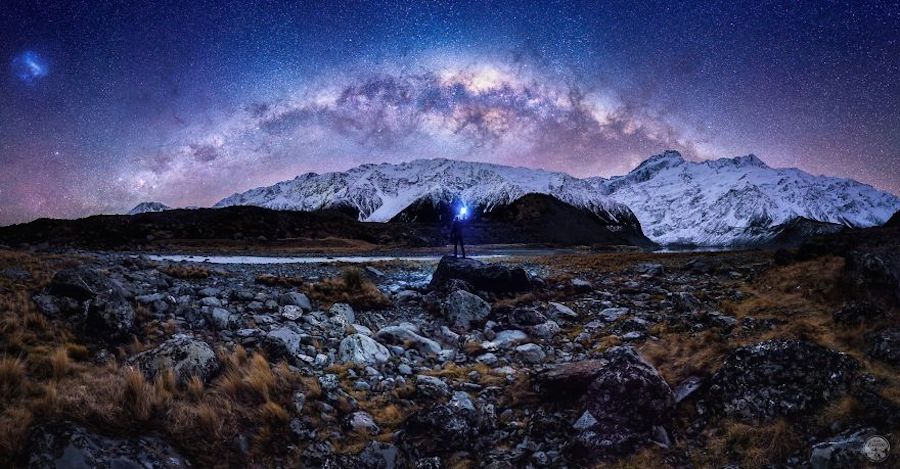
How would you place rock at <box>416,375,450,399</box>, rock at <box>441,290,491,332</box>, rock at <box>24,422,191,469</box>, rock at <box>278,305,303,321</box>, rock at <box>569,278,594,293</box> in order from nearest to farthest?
rock at <box>24,422,191,469</box>, rock at <box>416,375,450,399</box>, rock at <box>278,305,303,321</box>, rock at <box>441,290,491,332</box>, rock at <box>569,278,594,293</box>

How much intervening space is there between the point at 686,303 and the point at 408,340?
7.19 meters

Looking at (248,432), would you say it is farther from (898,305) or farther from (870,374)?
(898,305)

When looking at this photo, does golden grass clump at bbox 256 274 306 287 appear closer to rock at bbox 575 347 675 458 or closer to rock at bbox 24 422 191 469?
rock at bbox 24 422 191 469

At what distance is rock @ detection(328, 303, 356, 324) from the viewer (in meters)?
9.81

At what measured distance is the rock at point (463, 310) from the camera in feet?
32.9

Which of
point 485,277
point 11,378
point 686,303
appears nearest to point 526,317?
point 485,277

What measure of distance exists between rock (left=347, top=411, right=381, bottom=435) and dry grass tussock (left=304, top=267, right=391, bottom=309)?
549 centimetres

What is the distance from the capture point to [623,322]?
977 centimetres

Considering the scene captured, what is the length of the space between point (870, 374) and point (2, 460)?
29.5ft

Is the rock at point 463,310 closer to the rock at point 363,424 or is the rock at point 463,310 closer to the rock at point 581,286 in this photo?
the rock at point 581,286

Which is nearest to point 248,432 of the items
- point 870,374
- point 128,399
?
point 128,399

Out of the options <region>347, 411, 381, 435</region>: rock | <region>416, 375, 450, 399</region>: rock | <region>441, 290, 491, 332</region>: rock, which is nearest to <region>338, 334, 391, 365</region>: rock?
<region>416, 375, 450, 399</region>: rock

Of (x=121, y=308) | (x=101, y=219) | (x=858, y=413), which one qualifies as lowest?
(x=858, y=413)

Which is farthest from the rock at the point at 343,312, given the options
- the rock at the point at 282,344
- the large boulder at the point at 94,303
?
the large boulder at the point at 94,303
